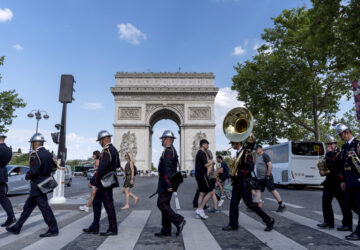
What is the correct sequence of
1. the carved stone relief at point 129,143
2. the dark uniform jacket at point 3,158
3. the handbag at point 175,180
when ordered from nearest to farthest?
the handbag at point 175,180
the dark uniform jacket at point 3,158
the carved stone relief at point 129,143

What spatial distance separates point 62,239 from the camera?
14.3 feet

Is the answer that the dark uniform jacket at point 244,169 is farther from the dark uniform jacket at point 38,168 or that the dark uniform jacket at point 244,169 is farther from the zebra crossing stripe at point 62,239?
the dark uniform jacket at point 38,168

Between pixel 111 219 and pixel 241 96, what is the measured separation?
2234 centimetres

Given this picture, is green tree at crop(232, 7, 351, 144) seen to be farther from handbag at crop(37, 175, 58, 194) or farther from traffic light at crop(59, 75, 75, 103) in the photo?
handbag at crop(37, 175, 58, 194)

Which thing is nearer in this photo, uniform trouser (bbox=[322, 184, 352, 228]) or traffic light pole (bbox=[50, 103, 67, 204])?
uniform trouser (bbox=[322, 184, 352, 228])

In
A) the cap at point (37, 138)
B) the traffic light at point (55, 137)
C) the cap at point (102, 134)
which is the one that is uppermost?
the traffic light at point (55, 137)

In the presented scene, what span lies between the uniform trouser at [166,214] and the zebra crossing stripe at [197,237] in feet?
0.99

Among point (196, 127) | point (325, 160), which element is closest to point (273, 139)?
point (196, 127)

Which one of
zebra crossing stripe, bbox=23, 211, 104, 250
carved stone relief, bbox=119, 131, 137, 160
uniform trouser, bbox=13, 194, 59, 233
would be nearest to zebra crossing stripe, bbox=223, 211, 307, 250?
zebra crossing stripe, bbox=23, 211, 104, 250

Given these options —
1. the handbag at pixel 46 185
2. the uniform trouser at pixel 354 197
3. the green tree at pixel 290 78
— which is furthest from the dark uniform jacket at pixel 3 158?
the green tree at pixel 290 78

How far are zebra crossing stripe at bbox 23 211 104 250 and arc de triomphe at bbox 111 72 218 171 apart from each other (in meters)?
38.9

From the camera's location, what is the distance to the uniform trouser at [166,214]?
4.54m

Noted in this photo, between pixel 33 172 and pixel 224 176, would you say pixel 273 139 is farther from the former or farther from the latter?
pixel 33 172

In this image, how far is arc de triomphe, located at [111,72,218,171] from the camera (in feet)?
146
